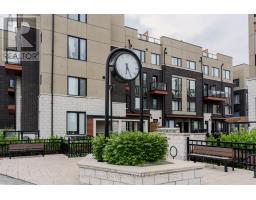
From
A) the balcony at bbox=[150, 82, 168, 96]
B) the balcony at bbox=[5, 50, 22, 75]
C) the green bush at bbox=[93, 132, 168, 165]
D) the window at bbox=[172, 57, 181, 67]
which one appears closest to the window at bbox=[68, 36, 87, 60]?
the balcony at bbox=[5, 50, 22, 75]

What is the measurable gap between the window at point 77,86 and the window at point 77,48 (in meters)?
1.78

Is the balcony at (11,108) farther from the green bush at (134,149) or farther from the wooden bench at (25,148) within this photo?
the green bush at (134,149)

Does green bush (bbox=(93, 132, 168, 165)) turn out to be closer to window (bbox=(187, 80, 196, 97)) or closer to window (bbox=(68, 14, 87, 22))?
window (bbox=(68, 14, 87, 22))

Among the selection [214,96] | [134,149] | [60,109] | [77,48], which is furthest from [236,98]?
[134,149]

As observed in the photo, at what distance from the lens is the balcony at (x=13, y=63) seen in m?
26.8

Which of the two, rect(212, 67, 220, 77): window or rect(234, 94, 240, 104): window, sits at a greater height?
rect(212, 67, 220, 77): window

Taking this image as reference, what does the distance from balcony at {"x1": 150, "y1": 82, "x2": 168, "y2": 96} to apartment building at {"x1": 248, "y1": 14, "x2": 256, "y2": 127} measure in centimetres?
1512

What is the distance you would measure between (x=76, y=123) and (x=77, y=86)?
2977 mm

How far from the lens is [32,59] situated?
26141mm

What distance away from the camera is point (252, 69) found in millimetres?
26547

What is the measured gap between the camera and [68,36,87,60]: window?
2559cm

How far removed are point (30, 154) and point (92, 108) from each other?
9.11 m

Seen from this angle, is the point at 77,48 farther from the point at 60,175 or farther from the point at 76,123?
the point at 60,175
